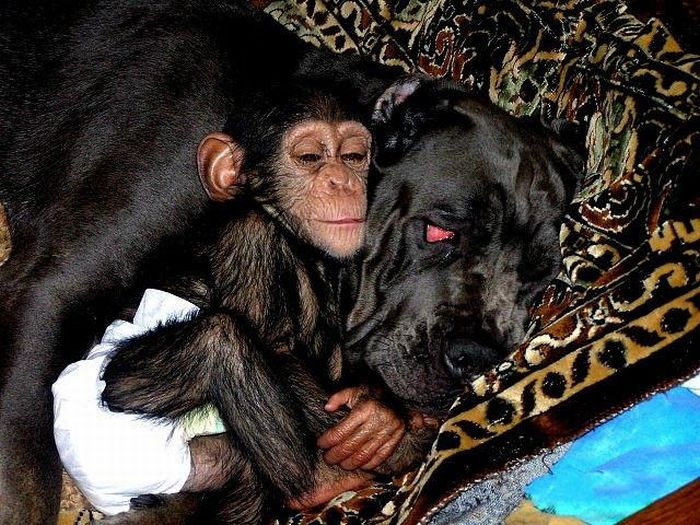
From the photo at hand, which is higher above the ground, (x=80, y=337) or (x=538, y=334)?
(x=80, y=337)

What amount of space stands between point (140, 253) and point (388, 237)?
67 cm

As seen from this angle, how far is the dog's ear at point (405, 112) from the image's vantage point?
2512 mm

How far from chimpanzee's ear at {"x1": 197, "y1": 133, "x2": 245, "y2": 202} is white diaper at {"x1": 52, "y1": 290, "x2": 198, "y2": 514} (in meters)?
0.48

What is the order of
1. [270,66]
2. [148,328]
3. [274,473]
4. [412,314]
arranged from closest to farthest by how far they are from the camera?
[274,473]
[148,328]
[412,314]
[270,66]

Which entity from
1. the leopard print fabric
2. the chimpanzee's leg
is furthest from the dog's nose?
the chimpanzee's leg

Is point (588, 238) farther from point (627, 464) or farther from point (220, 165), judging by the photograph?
point (220, 165)

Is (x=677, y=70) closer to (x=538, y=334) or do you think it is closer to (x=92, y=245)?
(x=538, y=334)

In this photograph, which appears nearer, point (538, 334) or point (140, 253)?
point (538, 334)

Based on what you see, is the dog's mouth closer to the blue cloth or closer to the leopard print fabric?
the leopard print fabric

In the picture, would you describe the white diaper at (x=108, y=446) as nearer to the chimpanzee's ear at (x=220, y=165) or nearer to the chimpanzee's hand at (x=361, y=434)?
the chimpanzee's hand at (x=361, y=434)

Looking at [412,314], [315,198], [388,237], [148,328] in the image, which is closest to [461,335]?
[412,314]

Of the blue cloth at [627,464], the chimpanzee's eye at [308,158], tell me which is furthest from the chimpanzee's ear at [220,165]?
the blue cloth at [627,464]

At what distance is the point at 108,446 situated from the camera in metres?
2.03

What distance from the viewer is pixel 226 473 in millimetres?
2166
